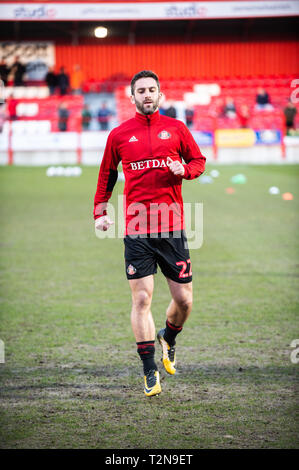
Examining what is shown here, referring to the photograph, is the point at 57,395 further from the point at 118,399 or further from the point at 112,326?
the point at 112,326

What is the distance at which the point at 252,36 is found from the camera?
39062mm

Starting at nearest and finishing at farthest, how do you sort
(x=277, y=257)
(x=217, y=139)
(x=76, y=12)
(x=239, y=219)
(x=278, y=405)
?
1. (x=278, y=405)
2. (x=277, y=257)
3. (x=239, y=219)
4. (x=217, y=139)
5. (x=76, y=12)

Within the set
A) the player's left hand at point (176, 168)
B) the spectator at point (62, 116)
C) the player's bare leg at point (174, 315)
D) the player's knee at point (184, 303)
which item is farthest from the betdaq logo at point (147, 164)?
the spectator at point (62, 116)

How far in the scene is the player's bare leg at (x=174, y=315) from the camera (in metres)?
5.18

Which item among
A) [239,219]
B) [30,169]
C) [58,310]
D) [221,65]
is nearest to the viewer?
[58,310]

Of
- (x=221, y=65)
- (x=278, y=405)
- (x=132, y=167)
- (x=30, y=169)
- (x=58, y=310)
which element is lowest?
(x=278, y=405)

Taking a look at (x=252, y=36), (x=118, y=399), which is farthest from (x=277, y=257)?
(x=252, y=36)

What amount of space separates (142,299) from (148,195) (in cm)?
75

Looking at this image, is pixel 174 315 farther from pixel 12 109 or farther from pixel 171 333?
pixel 12 109

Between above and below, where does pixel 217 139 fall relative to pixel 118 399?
above

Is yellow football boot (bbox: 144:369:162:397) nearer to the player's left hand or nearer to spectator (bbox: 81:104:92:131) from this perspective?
the player's left hand

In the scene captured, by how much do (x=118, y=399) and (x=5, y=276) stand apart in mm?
4526

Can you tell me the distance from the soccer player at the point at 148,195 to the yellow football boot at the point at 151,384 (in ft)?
0.26

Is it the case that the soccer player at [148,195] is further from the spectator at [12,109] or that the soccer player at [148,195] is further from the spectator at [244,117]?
the spectator at [244,117]
